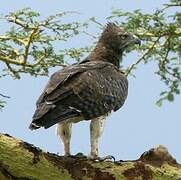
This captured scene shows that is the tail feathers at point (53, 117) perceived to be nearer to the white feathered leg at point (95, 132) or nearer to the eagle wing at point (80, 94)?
the eagle wing at point (80, 94)

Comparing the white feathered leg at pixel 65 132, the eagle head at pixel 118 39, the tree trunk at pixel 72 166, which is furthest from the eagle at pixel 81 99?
the eagle head at pixel 118 39

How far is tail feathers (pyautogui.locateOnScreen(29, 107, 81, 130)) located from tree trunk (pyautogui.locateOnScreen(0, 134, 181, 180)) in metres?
0.34

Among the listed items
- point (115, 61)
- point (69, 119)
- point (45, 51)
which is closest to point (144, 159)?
point (69, 119)

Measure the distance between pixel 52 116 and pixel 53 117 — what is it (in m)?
0.01

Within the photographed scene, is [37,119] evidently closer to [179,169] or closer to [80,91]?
[80,91]

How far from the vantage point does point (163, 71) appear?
10.5 metres

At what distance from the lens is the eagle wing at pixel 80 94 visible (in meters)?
5.37

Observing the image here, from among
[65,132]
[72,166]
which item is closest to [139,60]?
[65,132]

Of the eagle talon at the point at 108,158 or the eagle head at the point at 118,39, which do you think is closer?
the eagle talon at the point at 108,158

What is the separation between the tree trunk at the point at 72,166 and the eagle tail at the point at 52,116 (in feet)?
1.12

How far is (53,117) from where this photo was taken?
17.4ft

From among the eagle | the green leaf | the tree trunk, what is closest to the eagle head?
the eagle

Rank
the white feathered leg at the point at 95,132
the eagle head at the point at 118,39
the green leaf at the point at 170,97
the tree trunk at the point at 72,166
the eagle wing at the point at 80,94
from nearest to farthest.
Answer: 1. the tree trunk at the point at 72,166
2. the eagle wing at the point at 80,94
3. the white feathered leg at the point at 95,132
4. the eagle head at the point at 118,39
5. the green leaf at the point at 170,97

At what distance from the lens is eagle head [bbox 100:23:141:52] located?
7461 mm
